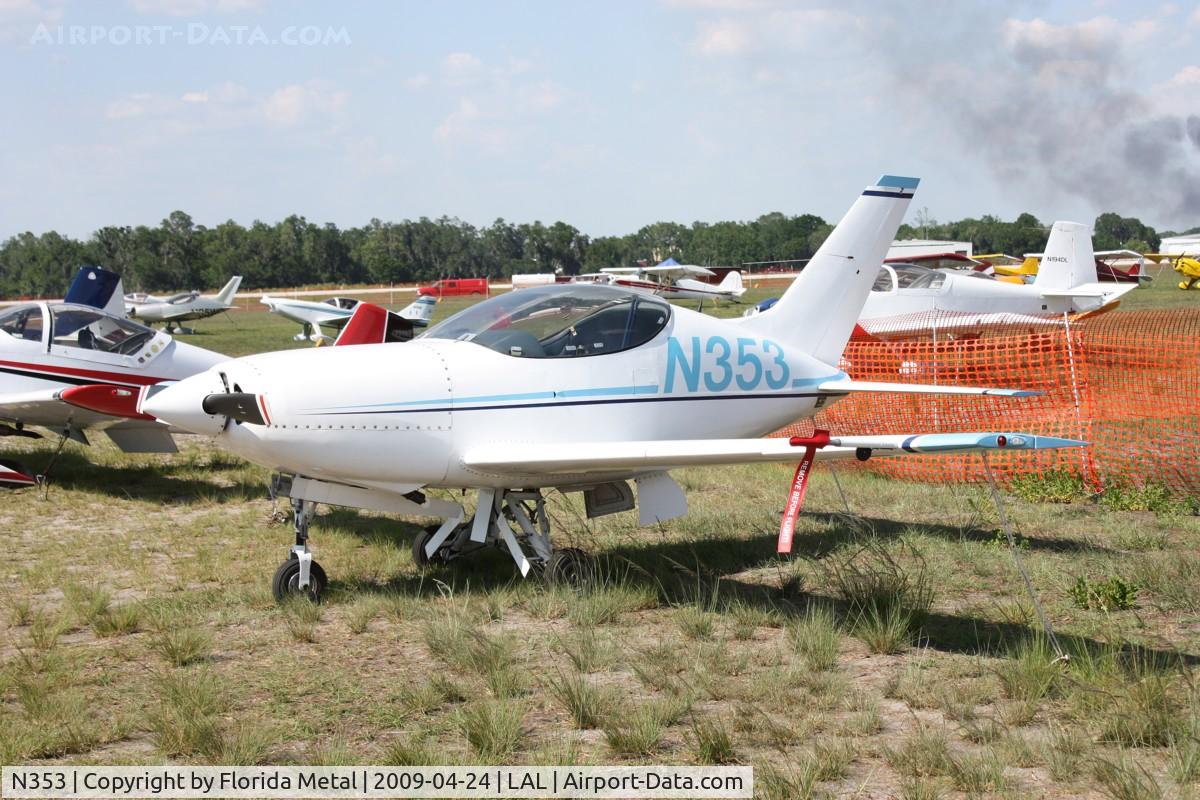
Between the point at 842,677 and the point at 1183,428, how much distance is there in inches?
Result: 236

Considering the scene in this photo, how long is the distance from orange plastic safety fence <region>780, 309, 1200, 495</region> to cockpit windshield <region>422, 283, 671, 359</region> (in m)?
3.79

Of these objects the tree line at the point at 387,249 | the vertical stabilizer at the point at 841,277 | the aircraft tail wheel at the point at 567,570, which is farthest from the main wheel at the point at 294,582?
the tree line at the point at 387,249

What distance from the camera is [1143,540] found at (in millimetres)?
7562

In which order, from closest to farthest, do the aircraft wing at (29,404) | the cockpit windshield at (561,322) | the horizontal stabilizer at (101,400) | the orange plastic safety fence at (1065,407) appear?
the cockpit windshield at (561,322), the orange plastic safety fence at (1065,407), the horizontal stabilizer at (101,400), the aircraft wing at (29,404)

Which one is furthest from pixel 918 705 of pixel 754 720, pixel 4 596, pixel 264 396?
pixel 4 596

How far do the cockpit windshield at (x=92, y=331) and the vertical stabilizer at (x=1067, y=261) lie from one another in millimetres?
17528

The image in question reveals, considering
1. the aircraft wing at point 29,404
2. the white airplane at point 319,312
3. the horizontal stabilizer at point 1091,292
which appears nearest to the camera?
the aircraft wing at point 29,404

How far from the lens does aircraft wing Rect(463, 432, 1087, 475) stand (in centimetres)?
539

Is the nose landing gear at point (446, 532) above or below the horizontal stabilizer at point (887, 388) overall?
below

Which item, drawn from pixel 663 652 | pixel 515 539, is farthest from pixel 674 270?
pixel 663 652

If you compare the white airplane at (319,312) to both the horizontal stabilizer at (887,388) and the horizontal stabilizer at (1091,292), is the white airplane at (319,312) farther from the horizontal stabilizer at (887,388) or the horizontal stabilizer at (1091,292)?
the horizontal stabilizer at (887,388)

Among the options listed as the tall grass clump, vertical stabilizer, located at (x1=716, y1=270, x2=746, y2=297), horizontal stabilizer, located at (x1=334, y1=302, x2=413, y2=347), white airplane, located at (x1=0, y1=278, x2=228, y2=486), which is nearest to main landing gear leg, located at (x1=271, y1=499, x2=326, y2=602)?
horizontal stabilizer, located at (x1=334, y1=302, x2=413, y2=347)

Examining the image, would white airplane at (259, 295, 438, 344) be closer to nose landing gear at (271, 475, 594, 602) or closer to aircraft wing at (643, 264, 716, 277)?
aircraft wing at (643, 264, 716, 277)

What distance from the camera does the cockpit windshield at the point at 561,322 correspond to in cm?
650
